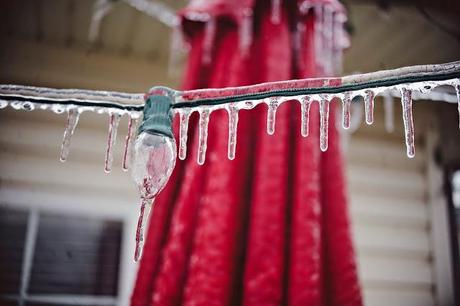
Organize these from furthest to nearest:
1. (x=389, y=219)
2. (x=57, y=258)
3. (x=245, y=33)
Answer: (x=389, y=219), (x=57, y=258), (x=245, y=33)

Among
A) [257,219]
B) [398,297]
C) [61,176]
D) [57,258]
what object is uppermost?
[61,176]

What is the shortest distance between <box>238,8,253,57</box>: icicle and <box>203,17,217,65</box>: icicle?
9 cm

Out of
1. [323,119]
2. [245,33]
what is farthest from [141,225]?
[245,33]

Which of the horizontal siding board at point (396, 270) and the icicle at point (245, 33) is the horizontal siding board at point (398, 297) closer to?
the horizontal siding board at point (396, 270)

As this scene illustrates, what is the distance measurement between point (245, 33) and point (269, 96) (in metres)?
0.82

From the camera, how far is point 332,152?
4.47 feet

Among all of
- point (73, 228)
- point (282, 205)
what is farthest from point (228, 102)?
point (73, 228)

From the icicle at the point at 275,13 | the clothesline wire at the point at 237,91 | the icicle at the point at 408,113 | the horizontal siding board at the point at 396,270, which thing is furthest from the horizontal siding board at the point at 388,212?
the clothesline wire at the point at 237,91

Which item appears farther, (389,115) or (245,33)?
(389,115)

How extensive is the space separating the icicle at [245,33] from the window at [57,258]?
1.11m

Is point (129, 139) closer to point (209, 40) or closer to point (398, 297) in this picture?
point (209, 40)

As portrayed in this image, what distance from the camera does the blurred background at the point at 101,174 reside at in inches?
80.9

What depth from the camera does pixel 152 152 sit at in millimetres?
726

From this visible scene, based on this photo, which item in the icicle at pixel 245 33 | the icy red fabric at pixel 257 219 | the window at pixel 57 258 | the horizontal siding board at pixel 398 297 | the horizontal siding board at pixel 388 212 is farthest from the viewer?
the horizontal siding board at pixel 388 212
